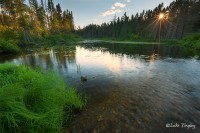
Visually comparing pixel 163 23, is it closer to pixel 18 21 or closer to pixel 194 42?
pixel 194 42

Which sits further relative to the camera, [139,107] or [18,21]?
[18,21]

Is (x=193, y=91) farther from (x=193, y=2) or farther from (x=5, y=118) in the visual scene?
(x=193, y=2)

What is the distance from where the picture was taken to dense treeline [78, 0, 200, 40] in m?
36.3

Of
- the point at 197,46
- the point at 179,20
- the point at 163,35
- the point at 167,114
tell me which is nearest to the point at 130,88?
the point at 167,114

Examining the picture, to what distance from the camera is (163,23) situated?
49.5 m

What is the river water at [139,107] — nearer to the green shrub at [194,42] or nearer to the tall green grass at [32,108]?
the tall green grass at [32,108]

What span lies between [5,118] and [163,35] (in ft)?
194

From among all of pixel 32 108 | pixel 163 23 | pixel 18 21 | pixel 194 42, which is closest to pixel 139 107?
pixel 32 108

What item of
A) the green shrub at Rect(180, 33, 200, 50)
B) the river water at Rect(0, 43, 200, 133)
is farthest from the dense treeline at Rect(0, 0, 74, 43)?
the green shrub at Rect(180, 33, 200, 50)

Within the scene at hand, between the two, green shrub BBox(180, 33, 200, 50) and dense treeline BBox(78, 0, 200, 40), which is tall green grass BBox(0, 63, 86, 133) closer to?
green shrub BBox(180, 33, 200, 50)

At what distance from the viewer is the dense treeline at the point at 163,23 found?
119ft

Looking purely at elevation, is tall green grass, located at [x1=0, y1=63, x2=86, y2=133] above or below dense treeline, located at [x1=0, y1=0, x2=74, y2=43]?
below

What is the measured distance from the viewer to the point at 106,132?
3342 mm

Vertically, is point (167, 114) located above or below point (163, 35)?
below
